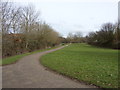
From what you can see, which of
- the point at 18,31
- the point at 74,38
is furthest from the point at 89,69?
the point at 74,38

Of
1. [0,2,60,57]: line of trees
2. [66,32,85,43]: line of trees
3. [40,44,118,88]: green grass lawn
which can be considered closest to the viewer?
[40,44,118,88]: green grass lawn

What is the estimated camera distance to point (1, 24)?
10.6 meters

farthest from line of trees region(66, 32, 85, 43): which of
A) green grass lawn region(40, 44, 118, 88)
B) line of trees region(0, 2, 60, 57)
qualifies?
green grass lawn region(40, 44, 118, 88)

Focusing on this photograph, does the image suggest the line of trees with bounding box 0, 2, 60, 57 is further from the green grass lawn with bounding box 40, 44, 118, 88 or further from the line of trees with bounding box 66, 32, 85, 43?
the line of trees with bounding box 66, 32, 85, 43

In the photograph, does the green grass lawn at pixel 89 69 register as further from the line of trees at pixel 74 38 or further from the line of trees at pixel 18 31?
the line of trees at pixel 74 38

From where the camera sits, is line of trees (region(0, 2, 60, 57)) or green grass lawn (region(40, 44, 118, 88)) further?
line of trees (region(0, 2, 60, 57))

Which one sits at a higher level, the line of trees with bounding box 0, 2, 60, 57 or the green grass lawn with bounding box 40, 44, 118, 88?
the line of trees with bounding box 0, 2, 60, 57

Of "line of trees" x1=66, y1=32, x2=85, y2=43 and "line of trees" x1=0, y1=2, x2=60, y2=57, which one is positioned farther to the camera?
"line of trees" x1=66, y1=32, x2=85, y2=43

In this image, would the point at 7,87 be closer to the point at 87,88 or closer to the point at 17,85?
the point at 17,85

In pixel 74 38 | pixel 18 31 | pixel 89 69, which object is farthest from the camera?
pixel 74 38

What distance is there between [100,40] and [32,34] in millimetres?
40383

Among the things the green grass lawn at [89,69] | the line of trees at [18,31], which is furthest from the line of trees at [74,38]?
the green grass lawn at [89,69]

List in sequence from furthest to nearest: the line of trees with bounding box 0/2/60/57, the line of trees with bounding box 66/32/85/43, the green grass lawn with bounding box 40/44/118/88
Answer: the line of trees with bounding box 66/32/85/43 < the line of trees with bounding box 0/2/60/57 < the green grass lawn with bounding box 40/44/118/88

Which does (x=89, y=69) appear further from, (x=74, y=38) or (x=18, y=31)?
(x=74, y=38)
